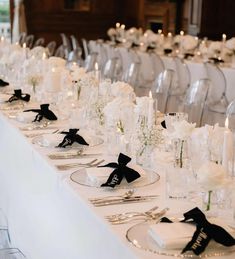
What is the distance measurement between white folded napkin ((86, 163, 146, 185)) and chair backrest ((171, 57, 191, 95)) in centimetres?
438

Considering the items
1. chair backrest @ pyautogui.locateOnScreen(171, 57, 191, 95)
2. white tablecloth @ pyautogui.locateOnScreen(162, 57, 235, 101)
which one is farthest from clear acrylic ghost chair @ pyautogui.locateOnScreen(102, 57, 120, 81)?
chair backrest @ pyautogui.locateOnScreen(171, 57, 191, 95)

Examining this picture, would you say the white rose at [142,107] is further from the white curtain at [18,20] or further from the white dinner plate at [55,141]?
the white curtain at [18,20]

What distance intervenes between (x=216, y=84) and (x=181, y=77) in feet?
3.04

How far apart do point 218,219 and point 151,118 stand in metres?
0.98

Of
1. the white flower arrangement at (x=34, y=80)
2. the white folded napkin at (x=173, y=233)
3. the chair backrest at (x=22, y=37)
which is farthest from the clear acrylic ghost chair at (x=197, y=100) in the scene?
the chair backrest at (x=22, y=37)

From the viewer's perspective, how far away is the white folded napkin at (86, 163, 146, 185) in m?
2.24

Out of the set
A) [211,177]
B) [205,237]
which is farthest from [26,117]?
[205,237]

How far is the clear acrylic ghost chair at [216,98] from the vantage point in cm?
582

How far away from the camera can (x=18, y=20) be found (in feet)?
39.1

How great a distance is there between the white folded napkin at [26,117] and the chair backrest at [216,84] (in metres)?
2.90

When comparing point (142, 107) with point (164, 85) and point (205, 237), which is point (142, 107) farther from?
point (164, 85)

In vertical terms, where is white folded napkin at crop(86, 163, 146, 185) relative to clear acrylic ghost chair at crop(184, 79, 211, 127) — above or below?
above

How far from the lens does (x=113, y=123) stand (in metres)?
2.82

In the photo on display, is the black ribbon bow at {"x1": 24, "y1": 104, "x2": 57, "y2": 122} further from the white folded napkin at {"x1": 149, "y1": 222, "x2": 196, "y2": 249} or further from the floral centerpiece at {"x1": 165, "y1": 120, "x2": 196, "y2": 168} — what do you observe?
the white folded napkin at {"x1": 149, "y1": 222, "x2": 196, "y2": 249}
